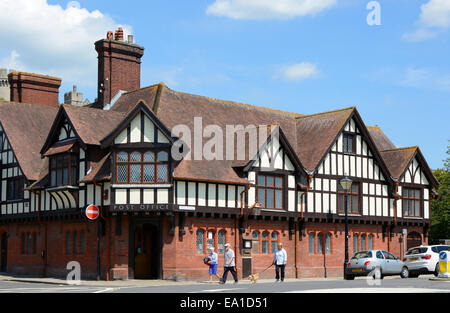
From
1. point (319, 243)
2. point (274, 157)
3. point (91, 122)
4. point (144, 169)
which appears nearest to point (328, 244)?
point (319, 243)

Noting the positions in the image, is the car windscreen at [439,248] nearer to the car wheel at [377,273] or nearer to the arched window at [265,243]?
the car wheel at [377,273]

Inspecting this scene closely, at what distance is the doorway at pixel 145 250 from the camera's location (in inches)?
1286

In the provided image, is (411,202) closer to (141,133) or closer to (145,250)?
(145,250)

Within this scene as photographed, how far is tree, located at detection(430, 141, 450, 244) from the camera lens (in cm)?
6025

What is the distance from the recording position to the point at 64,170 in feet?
114

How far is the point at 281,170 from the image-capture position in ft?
118

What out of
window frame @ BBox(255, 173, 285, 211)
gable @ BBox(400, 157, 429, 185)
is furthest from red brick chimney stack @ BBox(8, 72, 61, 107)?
gable @ BBox(400, 157, 429, 185)

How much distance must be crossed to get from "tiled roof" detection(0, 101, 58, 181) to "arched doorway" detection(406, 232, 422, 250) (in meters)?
21.5

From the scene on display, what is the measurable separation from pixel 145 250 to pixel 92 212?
3.32m

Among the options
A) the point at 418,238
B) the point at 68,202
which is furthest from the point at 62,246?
the point at 418,238

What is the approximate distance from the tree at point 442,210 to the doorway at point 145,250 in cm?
3350

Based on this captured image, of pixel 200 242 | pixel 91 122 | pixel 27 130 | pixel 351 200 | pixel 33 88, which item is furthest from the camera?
pixel 33 88

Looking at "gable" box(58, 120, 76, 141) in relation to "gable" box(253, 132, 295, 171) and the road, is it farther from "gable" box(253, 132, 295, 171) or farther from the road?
the road
